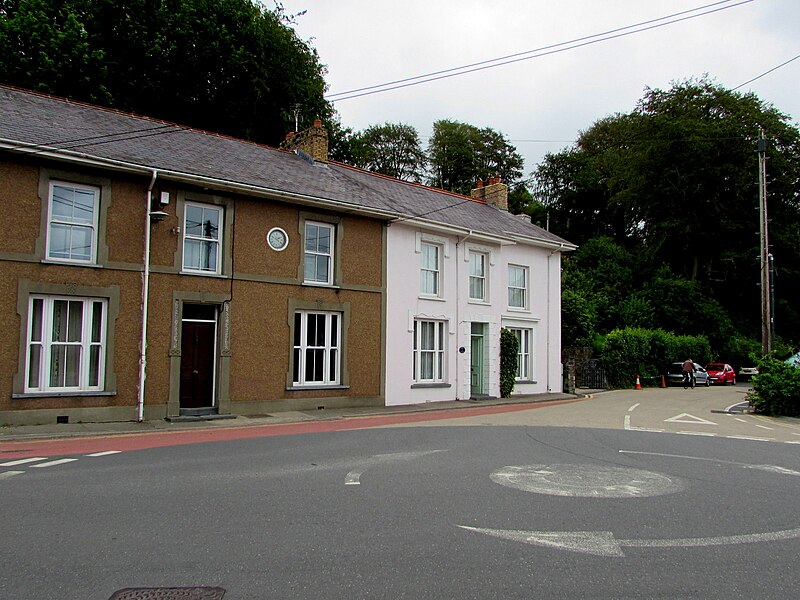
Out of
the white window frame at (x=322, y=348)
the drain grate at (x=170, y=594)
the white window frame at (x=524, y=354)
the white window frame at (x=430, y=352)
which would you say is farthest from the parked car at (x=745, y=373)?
the drain grate at (x=170, y=594)

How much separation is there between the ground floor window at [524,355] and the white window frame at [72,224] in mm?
16165

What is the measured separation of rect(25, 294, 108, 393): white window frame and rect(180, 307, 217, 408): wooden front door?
2024 mm

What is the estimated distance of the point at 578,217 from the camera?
58.1 m

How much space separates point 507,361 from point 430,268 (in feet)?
16.4

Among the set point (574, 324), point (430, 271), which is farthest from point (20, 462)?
point (574, 324)

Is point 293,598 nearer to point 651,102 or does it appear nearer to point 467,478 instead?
point 467,478

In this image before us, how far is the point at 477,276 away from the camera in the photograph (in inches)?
958

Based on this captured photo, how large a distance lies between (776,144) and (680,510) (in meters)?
48.4

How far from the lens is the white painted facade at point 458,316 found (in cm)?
2130

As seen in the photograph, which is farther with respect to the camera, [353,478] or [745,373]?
[745,373]

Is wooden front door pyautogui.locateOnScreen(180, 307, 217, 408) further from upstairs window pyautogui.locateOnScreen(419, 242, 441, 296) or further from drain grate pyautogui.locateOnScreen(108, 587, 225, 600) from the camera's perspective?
drain grate pyautogui.locateOnScreen(108, 587, 225, 600)

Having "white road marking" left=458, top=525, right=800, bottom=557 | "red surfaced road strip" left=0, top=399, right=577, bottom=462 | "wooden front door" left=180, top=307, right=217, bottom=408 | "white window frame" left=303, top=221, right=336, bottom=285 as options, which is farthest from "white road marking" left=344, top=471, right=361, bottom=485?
"white window frame" left=303, top=221, right=336, bottom=285

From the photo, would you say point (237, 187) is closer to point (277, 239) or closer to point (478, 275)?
point (277, 239)

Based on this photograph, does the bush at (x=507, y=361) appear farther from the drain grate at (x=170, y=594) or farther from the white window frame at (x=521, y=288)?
the drain grate at (x=170, y=594)
